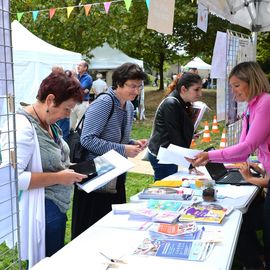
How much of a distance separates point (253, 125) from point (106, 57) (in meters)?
12.3

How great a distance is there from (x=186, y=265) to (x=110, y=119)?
4.27 feet

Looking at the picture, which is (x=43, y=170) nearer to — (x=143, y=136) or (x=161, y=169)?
(x=161, y=169)

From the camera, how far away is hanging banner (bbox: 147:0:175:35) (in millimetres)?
2424

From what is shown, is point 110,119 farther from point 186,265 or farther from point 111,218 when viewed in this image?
point 186,265

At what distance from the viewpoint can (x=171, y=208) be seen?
220 cm

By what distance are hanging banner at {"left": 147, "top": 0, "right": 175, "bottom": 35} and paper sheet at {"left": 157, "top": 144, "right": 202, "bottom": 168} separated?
733 mm

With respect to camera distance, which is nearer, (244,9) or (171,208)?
Answer: (171,208)

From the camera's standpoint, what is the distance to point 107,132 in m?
2.65

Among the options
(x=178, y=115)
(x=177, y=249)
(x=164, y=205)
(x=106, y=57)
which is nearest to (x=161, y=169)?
(x=178, y=115)

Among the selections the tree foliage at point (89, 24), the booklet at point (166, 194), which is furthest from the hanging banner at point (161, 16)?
the tree foliage at point (89, 24)

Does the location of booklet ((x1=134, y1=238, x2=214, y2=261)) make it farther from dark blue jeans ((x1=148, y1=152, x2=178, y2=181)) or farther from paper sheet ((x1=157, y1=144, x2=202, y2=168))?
dark blue jeans ((x1=148, y1=152, x2=178, y2=181))

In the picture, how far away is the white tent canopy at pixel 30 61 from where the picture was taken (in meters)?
8.69

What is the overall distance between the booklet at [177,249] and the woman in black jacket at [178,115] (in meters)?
1.47

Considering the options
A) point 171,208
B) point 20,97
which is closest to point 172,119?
point 171,208
